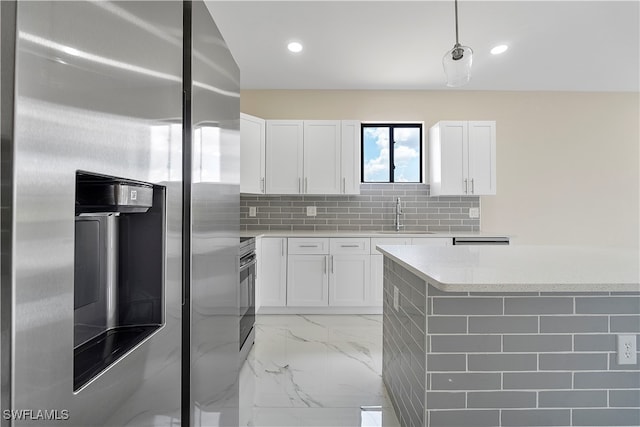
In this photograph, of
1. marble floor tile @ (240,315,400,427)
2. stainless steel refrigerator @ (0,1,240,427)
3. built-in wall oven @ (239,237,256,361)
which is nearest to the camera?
stainless steel refrigerator @ (0,1,240,427)

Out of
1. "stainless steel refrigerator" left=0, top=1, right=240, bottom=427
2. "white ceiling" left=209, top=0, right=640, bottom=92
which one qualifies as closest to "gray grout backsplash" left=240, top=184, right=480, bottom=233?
"white ceiling" left=209, top=0, right=640, bottom=92

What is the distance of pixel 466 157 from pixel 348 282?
78.8 inches

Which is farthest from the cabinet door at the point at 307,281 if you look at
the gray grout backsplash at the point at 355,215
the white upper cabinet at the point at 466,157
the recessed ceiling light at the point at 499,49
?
the recessed ceiling light at the point at 499,49

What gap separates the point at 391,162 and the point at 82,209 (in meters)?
4.04

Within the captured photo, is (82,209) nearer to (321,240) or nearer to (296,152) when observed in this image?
(321,240)

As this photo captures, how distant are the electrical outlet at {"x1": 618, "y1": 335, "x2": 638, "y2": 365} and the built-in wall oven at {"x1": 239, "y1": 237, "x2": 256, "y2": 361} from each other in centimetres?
208

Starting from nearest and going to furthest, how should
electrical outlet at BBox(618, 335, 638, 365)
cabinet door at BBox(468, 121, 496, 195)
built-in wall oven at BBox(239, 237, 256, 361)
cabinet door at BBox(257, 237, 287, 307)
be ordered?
electrical outlet at BBox(618, 335, 638, 365) < built-in wall oven at BBox(239, 237, 256, 361) < cabinet door at BBox(257, 237, 287, 307) < cabinet door at BBox(468, 121, 496, 195)

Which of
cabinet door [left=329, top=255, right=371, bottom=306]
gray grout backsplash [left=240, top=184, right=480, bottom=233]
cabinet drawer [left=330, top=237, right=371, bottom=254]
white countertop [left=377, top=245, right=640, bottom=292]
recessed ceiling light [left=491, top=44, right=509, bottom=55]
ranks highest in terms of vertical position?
recessed ceiling light [left=491, top=44, right=509, bottom=55]

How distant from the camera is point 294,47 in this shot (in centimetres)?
327

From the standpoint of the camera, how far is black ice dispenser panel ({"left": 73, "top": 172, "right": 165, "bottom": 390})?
59 centimetres

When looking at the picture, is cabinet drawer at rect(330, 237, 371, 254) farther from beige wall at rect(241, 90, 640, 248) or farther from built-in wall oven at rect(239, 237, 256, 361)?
beige wall at rect(241, 90, 640, 248)

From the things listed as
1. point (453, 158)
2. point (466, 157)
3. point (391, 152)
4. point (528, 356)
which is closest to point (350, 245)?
point (391, 152)

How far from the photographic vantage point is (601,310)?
49.8 inches

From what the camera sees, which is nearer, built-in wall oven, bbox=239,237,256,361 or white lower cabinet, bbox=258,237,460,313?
built-in wall oven, bbox=239,237,256,361
